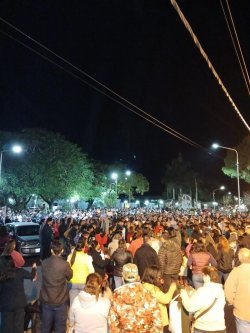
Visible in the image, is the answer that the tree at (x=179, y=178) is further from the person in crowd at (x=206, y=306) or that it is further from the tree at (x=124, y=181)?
the person in crowd at (x=206, y=306)

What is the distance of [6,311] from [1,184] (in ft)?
109

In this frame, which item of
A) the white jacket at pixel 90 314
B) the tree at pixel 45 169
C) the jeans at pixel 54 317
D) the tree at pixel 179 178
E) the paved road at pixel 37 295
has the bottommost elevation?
the paved road at pixel 37 295

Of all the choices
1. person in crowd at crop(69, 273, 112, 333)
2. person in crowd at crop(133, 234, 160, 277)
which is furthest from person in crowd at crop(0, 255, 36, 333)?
person in crowd at crop(133, 234, 160, 277)

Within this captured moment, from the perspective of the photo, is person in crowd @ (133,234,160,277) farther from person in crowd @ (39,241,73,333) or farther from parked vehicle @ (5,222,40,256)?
parked vehicle @ (5,222,40,256)

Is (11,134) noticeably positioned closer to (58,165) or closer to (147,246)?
(58,165)

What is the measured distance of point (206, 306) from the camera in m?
4.80

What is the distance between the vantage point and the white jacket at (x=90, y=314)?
4.45m

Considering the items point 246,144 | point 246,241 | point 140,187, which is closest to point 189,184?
point 140,187

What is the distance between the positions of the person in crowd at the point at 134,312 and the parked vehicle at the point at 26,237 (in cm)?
1344

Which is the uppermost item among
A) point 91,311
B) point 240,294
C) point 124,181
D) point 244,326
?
point 124,181

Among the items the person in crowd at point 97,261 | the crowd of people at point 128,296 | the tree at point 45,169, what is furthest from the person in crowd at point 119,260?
the tree at point 45,169

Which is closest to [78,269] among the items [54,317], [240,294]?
[54,317]

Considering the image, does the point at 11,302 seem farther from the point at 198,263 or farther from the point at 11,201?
the point at 11,201

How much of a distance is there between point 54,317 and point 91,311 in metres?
1.86
